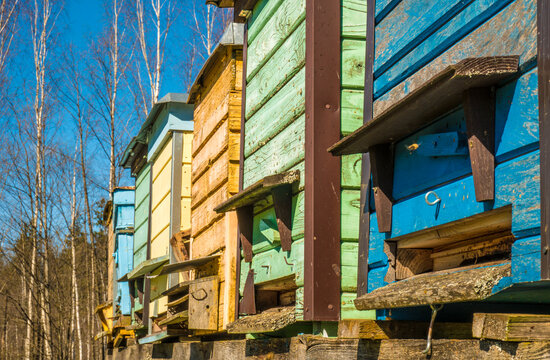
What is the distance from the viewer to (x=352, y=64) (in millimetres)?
4004

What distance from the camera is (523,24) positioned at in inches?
88.8

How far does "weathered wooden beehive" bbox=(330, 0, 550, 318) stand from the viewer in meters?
2.17

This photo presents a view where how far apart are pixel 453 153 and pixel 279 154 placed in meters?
1.97

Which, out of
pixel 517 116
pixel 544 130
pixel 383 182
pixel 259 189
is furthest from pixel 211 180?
pixel 544 130

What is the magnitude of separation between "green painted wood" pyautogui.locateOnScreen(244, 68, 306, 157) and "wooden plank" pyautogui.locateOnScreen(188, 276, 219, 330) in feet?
3.50

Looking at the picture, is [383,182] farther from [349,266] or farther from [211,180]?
[211,180]

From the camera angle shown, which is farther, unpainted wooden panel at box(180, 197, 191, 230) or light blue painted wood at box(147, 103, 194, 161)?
light blue painted wood at box(147, 103, 194, 161)

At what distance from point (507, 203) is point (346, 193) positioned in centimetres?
165

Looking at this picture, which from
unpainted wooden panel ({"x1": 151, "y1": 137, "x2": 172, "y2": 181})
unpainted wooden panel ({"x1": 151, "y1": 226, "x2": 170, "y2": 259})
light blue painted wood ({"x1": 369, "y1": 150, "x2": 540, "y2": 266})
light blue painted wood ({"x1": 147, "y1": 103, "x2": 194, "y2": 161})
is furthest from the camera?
unpainted wooden panel ({"x1": 151, "y1": 137, "x2": 172, "y2": 181})

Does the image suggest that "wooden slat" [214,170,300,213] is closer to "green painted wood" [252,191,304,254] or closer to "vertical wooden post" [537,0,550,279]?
"green painted wood" [252,191,304,254]

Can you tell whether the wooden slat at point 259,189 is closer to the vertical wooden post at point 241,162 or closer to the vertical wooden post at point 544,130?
the vertical wooden post at point 241,162

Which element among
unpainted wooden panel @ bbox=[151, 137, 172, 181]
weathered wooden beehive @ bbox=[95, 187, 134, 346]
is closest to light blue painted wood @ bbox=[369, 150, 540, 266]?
unpainted wooden panel @ bbox=[151, 137, 172, 181]

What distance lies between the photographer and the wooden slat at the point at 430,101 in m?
2.24

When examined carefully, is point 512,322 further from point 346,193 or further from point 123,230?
point 123,230
